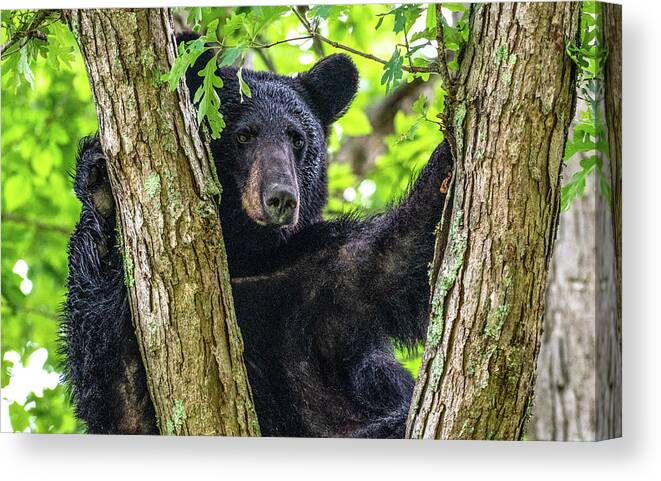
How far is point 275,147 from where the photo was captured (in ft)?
14.2

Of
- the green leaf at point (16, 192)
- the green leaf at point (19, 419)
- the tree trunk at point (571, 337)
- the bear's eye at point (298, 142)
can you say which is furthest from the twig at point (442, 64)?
the green leaf at point (19, 419)

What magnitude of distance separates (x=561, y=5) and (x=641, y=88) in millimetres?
864

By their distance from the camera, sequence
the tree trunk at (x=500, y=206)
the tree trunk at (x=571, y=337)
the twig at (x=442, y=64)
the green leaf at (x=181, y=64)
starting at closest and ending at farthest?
the tree trunk at (x=500, y=206)
the twig at (x=442, y=64)
the green leaf at (x=181, y=64)
the tree trunk at (x=571, y=337)

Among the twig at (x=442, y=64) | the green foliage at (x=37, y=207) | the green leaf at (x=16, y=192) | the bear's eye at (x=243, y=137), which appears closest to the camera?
the twig at (x=442, y=64)

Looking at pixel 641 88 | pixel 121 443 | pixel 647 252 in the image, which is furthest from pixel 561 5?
pixel 121 443

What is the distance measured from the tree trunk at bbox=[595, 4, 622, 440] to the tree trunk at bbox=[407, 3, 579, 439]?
0.57 meters

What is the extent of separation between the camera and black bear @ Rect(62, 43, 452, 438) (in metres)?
4.13

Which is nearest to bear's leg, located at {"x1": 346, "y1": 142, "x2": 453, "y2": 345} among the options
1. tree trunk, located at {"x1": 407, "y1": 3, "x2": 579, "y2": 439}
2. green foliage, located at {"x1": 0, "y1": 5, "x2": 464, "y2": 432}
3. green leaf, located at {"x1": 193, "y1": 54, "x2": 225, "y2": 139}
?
green foliage, located at {"x1": 0, "y1": 5, "x2": 464, "y2": 432}

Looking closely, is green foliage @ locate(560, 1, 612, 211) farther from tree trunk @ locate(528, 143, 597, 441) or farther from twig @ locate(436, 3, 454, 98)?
twig @ locate(436, 3, 454, 98)

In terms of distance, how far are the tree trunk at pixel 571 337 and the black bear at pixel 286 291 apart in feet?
1.92

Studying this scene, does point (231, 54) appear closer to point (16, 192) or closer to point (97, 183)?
point (97, 183)

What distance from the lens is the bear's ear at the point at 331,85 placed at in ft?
14.7

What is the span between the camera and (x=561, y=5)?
11.2 feet

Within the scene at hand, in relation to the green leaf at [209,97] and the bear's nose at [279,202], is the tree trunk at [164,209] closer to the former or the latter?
the green leaf at [209,97]
